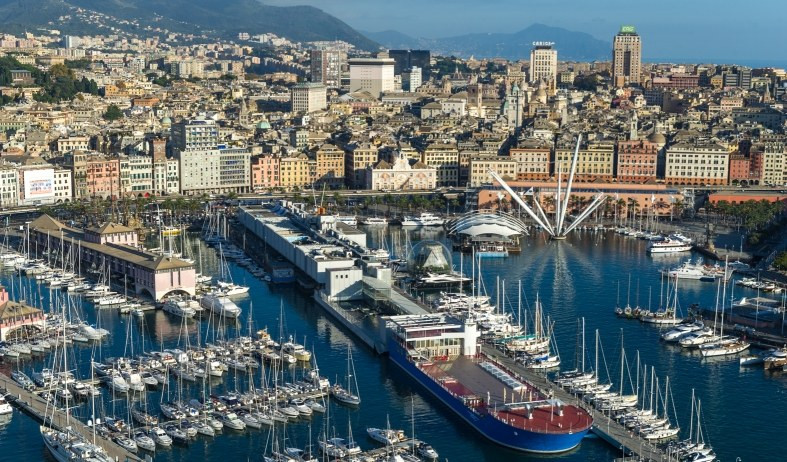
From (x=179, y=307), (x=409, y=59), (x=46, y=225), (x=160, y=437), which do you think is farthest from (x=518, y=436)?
(x=409, y=59)

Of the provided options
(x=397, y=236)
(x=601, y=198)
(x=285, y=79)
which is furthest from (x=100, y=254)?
(x=285, y=79)

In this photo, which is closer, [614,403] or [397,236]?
[614,403]

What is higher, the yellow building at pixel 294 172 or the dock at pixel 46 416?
the yellow building at pixel 294 172

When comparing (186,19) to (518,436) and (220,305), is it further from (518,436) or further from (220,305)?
(518,436)

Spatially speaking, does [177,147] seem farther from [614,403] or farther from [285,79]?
[285,79]

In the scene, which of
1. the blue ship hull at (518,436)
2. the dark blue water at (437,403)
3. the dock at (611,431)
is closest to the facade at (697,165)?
the dark blue water at (437,403)

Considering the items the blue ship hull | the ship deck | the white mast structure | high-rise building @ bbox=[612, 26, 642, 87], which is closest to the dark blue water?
the blue ship hull

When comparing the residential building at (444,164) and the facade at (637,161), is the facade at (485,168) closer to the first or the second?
the residential building at (444,164)
